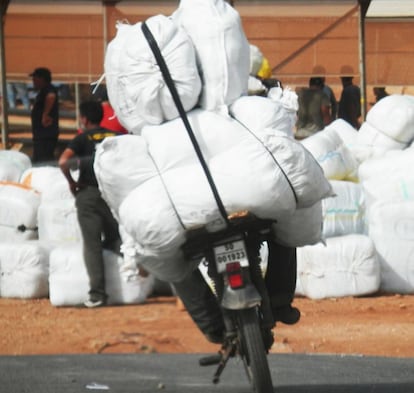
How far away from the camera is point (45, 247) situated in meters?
13.4

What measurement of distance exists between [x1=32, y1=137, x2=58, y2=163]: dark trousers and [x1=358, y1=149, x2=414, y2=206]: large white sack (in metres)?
4.93

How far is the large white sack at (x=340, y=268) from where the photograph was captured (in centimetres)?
1240

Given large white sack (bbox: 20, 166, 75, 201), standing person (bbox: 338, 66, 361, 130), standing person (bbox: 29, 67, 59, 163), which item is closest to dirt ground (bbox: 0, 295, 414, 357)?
large white sack (bbox: 20, 166, 75, 201)

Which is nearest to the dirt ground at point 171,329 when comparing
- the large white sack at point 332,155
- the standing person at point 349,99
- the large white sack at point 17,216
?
the large white sack at point 17,216

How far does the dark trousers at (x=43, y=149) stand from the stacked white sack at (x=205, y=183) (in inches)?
417

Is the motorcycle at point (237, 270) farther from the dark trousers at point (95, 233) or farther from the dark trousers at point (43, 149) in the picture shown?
the dark trousers at point (43, 149)

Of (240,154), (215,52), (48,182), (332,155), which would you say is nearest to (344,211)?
(332,155)

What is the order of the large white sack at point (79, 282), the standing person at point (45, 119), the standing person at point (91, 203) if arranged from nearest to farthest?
1. the standing person at point (91, 203)
2. the large white sack at point (79, 282)
3. the standing person at point (45, 119)

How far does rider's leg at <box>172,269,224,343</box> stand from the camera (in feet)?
23.0

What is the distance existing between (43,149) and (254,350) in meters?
11.3

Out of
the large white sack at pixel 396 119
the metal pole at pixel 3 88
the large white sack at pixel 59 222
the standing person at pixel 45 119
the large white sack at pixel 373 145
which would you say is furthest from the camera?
the metal pole at pixel 3 88

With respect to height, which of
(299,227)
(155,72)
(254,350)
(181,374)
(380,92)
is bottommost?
(181,374)

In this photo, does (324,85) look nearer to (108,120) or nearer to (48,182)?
(48,182)

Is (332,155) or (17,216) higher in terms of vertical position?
(332,155)
